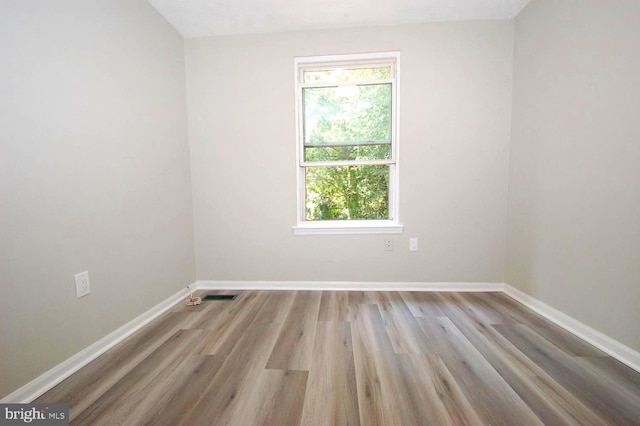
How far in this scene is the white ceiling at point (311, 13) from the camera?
1.85 metres

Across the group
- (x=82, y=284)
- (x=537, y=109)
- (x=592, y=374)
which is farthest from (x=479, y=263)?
(x=82, y=284)

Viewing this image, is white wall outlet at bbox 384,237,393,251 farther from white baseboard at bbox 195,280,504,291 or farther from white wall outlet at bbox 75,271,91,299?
white wall outlet at bbox 75,271,91,299

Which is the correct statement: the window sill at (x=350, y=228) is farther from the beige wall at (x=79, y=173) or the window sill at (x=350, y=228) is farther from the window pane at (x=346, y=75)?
the window pane at (x=346, y=75)

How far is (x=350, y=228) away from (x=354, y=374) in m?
1.25

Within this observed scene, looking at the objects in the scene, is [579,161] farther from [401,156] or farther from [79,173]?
[79,173]

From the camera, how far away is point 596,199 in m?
1.42

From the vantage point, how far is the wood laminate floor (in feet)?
3.27

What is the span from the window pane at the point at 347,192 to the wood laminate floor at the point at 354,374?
37.3 inches

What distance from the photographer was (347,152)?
2312mm

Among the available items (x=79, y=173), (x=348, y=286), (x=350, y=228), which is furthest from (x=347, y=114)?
(x=79, y=173)

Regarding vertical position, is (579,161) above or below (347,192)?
above

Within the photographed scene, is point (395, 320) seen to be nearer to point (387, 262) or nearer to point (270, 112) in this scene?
point (387, 262)

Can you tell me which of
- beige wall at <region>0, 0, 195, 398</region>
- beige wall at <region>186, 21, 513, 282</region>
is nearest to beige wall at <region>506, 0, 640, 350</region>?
beige wall at <region>186, 21, 513, 282</region>

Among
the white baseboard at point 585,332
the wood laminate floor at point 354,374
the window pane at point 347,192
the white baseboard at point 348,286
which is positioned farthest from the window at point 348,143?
the white baseboard at point 585,332
